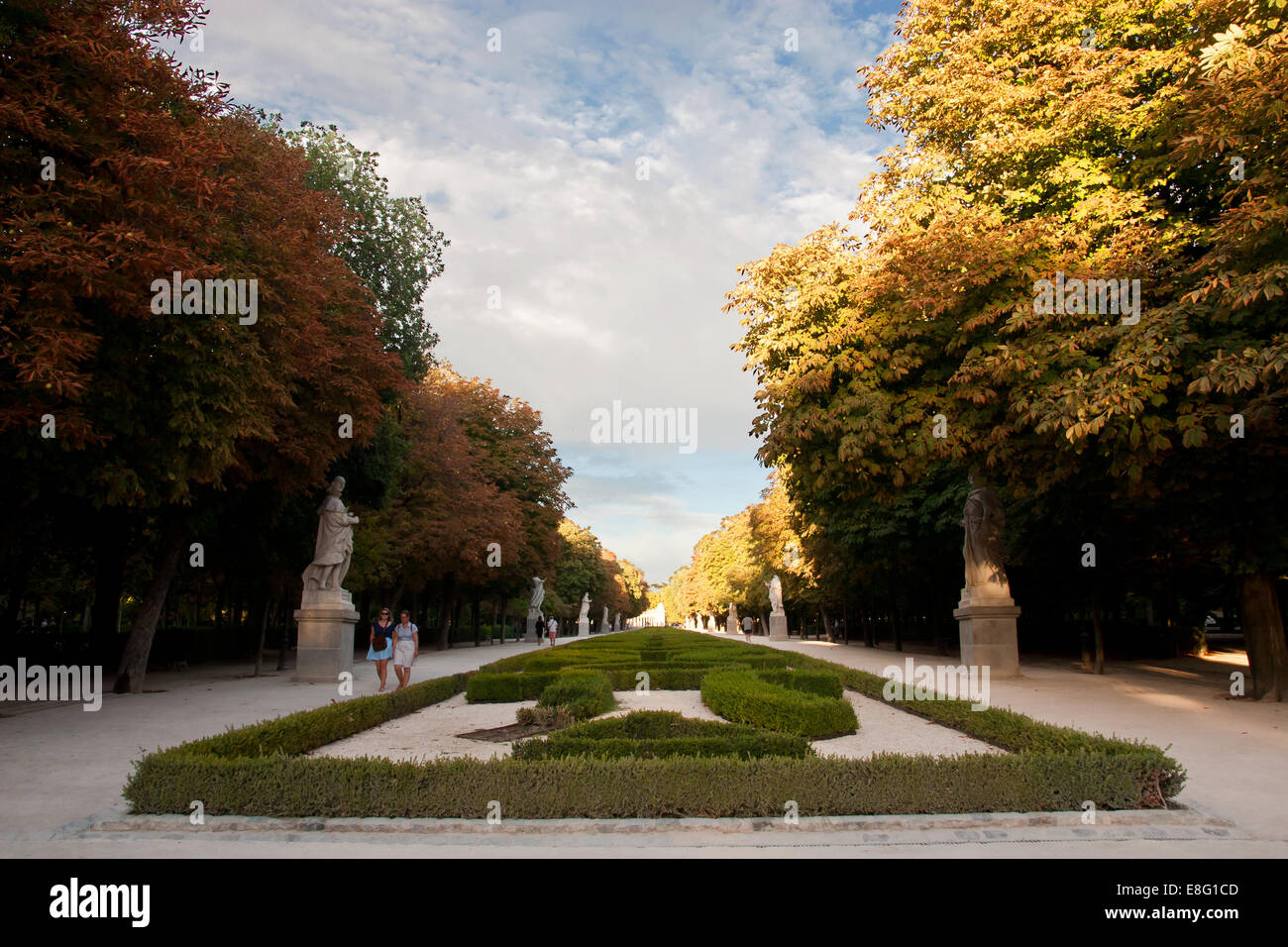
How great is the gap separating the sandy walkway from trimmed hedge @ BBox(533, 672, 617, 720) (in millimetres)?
463

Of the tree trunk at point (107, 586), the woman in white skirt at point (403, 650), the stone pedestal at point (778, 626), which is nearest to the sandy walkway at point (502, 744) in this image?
the woman in white skirt at point (403, 650)

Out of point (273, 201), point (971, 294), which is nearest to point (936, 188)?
point (971, 294)

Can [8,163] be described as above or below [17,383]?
above

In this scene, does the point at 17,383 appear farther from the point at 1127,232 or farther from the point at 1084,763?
the point at 1127,232

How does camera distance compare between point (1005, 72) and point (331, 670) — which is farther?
point (331, 670)

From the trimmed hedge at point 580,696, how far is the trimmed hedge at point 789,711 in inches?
75.5

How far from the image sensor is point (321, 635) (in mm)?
19578

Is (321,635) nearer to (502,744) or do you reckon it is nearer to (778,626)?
(502,744)

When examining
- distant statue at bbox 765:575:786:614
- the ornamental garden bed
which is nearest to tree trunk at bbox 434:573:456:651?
distant statue at bbox 765:575:786:614

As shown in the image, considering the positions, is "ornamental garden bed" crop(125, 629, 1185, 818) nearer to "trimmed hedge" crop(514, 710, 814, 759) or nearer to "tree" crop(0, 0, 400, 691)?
"trimmed hedge" crop(514, 710, 814, 759)

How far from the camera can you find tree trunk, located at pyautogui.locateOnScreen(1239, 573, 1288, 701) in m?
13.4

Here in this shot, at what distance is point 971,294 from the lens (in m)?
13.6

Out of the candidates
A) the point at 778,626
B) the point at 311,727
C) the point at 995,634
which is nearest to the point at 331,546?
the point at 311,727
